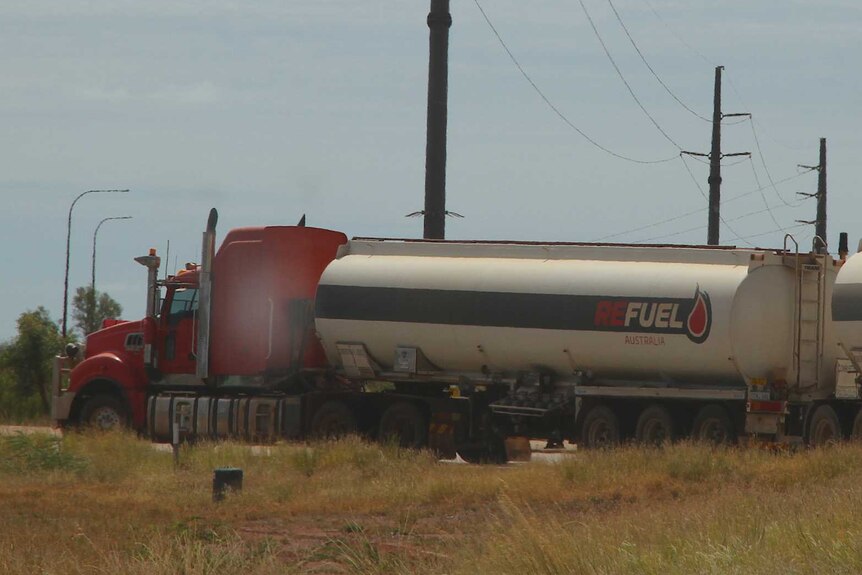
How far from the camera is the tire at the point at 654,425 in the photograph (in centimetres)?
→ 2303

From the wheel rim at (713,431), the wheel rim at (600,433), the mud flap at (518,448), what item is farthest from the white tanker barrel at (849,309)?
the mud flap at (518,448)

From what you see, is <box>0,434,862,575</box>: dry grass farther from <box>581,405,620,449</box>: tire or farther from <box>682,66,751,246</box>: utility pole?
<box>682,66,751,246</box>: utility pole

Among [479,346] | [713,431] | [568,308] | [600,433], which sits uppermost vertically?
[568,308]

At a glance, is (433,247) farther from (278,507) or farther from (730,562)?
(730,562)

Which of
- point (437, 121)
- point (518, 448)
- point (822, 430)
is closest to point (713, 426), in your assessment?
point (822, 430)

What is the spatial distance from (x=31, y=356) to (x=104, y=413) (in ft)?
68.9

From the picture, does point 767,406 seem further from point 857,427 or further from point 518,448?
point 518,448

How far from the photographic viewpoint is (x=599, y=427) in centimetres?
2367

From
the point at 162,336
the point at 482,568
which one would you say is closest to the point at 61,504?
the point at 482,568

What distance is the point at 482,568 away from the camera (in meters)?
10.3

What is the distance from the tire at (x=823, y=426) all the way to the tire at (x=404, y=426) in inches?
269

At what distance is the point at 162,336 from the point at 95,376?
152 centimetres

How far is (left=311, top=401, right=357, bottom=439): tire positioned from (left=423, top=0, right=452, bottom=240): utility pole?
26.2ft

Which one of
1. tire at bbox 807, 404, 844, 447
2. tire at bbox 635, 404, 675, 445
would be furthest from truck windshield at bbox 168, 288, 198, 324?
tire at bbox 807, 404, 844, 447
